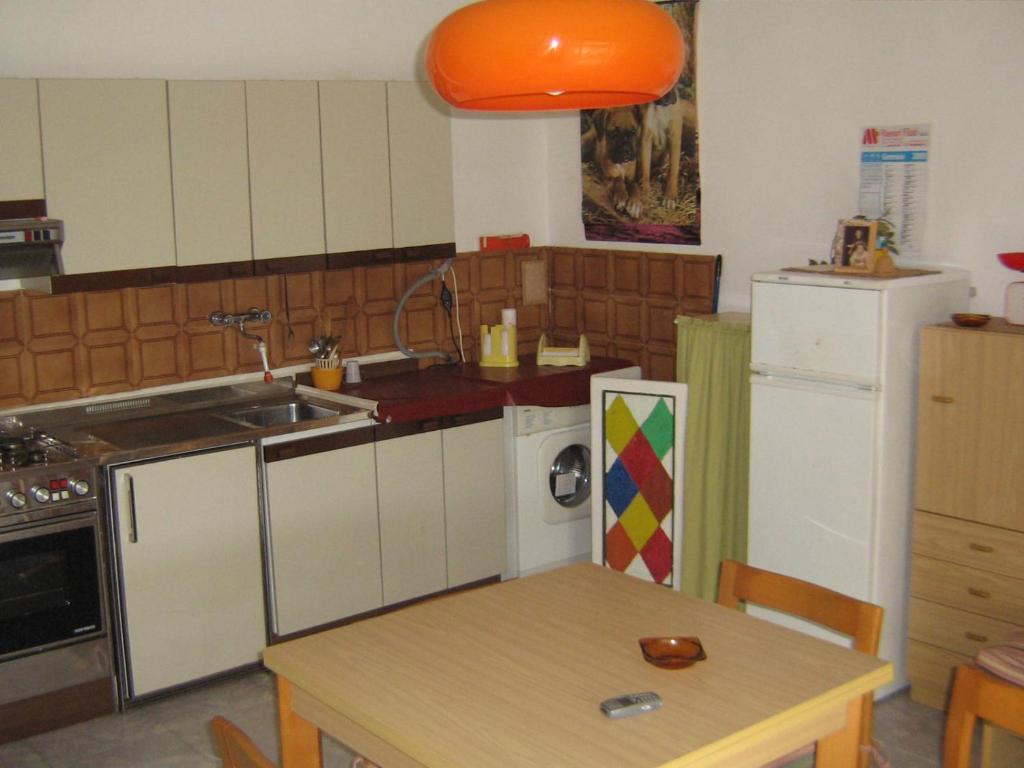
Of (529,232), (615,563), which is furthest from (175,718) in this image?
(529,232)

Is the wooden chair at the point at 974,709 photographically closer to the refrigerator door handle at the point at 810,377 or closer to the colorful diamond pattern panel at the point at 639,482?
the refrigerator door handle at the point at 810,377

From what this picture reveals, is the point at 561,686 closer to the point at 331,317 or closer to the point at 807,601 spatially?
the point at 807,601

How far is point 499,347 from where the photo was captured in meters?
5.41

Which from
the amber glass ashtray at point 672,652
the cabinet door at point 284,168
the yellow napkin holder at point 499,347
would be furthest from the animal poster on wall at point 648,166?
the amber glass ashtray at point 672,652

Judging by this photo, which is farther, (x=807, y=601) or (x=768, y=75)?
(x=768, y=75)

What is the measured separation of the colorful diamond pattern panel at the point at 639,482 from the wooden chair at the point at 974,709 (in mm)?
2454

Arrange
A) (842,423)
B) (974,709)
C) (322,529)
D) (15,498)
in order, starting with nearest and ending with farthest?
(974,709) < (15,498) < (842,423) < (322,529)

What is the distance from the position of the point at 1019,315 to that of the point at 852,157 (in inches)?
37.6

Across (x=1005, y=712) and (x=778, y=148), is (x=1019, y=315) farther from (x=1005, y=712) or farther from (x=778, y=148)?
(x=1005, y=712)

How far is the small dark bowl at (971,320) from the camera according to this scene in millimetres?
3855

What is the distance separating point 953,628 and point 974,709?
1780 millimetres

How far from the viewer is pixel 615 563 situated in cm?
500

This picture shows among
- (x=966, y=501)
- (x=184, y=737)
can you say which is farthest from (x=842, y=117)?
(x=184, y=737)

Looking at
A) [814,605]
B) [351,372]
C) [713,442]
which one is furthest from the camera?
[351,372]
